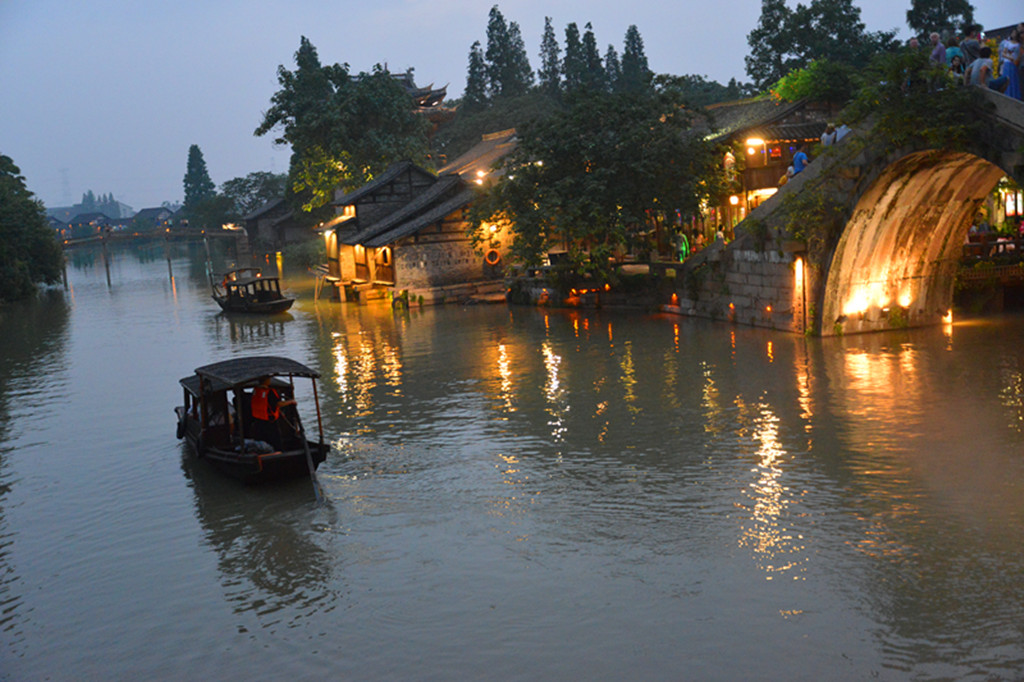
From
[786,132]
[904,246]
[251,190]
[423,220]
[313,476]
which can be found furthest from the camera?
[251,190]

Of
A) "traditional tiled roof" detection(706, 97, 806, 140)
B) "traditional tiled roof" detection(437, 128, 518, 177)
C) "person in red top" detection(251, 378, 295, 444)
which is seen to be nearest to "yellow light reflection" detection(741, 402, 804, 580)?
"person in red top" detection(251, 378, 295, 444)

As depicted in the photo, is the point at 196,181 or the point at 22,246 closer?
the point at 22,246

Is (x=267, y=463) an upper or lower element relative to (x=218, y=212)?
lower

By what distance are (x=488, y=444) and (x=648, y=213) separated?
21.4 m

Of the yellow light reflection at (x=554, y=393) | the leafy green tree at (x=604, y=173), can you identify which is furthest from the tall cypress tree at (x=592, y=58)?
the yellow light reflection at (x=554, y=393)

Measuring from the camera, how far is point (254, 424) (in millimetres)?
15891

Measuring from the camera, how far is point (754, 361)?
22688mm

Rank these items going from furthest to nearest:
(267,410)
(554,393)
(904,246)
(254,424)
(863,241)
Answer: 1. (904,246)
2. (863,241)
3. (554,393)
4. (254,424)
5. (267,410)

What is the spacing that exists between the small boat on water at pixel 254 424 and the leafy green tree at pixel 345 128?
146 ft

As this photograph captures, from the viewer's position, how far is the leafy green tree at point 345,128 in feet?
194

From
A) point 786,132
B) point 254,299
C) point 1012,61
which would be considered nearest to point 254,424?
point 1012,61

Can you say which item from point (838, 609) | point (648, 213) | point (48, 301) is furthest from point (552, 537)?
point (48, 301)

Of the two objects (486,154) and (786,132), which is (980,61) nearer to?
(786,132)

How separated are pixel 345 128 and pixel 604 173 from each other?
31174 mm
